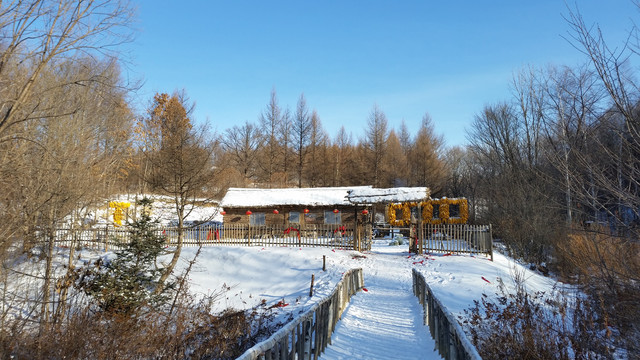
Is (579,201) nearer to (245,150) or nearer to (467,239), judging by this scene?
(467,239)

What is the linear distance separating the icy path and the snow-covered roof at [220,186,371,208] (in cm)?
1682

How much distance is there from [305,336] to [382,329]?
2644mm

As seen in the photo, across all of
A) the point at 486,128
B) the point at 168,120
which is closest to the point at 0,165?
the point at 168,120

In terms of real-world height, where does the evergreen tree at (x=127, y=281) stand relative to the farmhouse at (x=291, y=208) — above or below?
below

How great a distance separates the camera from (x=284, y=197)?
100ft

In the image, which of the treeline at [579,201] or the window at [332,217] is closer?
the treeline at [579,201]

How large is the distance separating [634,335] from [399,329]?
3.85 metres

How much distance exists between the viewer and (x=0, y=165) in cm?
637

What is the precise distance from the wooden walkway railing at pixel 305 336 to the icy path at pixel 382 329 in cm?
28

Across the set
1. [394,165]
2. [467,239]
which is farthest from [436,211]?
[394,165]

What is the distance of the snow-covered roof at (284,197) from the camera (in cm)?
2941

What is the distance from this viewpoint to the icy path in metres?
5.90

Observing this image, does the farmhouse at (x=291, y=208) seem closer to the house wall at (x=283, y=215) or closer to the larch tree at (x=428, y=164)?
the house wall at (x=283, y=215)

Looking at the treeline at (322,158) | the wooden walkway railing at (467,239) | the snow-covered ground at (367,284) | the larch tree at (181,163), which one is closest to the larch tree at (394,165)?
the treeline at (322,158)
